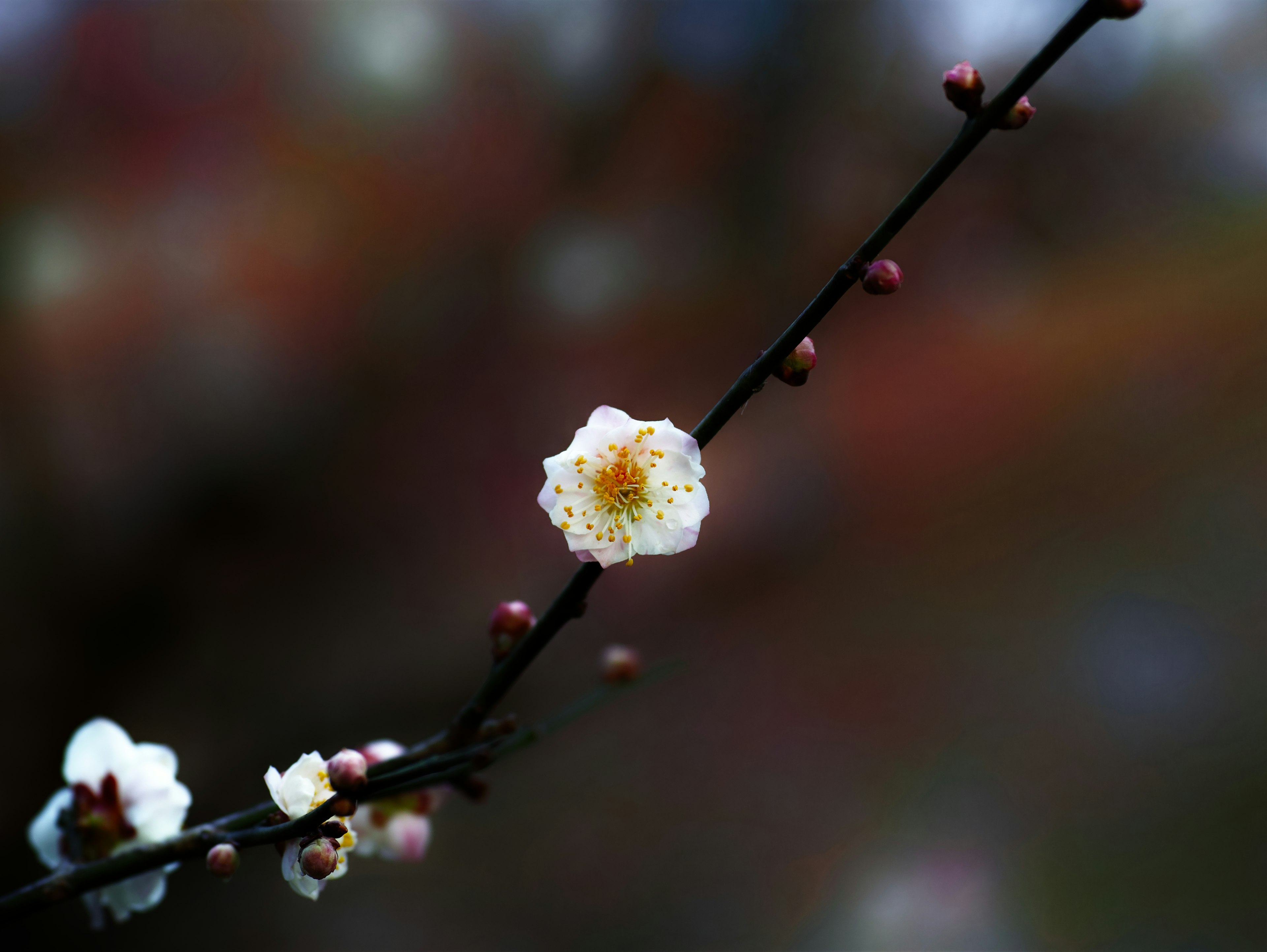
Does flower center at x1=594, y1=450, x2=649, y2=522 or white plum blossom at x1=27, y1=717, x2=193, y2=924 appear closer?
flower center at x1=594, y1=450, x2=649, y2=522

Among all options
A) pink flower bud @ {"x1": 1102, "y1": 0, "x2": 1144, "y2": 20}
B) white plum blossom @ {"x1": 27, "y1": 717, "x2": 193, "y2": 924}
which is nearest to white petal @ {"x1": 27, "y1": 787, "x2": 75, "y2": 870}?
white plum blossom @ {"x1": 27, "y1": 717, "x2": 193, "y2": 924}

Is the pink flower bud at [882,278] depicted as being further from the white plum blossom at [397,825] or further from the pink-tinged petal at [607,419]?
the white plum blossom at [397,825]

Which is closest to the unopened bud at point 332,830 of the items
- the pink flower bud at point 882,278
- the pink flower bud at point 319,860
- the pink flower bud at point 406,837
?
the pink flower bud at point 319,860

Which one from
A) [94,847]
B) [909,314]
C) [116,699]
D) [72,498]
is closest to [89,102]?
[72,498]

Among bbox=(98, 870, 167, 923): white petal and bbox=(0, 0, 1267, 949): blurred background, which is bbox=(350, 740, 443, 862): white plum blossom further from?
bbox=(0, 0, 1267, 949): blurred background

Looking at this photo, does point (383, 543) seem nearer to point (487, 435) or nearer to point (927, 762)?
point (487, 435)

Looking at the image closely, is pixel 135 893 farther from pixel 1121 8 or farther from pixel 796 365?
pixel 1121 8
